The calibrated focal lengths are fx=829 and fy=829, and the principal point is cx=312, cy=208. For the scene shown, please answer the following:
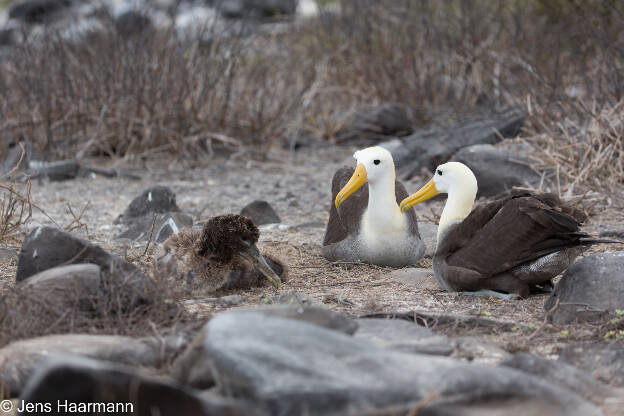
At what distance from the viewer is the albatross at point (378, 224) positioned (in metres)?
5.19

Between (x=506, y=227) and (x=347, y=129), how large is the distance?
24.2 ft

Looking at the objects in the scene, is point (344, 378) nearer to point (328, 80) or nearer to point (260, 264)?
point (260, 264)

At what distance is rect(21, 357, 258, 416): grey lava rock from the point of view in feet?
7.48

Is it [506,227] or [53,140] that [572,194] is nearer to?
[506,227]

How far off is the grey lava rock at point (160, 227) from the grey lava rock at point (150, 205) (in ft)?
1.29

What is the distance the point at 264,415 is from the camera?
7.59 feet

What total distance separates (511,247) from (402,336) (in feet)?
3.78

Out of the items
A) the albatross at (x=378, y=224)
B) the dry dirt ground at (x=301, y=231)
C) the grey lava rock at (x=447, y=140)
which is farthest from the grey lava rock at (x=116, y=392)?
the grey lava rock at (x=447, y=140)

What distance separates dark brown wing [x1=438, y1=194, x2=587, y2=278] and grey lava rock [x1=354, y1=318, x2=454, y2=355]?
3.00ft

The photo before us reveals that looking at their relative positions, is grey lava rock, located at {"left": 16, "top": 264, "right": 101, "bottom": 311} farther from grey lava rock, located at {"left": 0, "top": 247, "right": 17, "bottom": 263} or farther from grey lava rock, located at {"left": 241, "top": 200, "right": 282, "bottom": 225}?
grey lava rock, located at {"left": 241, "top": 200, "right": 282, "bottom": 225}

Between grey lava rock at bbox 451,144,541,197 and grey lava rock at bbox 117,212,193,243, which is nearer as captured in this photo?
grey lava rock at bbox 117,212,193,243

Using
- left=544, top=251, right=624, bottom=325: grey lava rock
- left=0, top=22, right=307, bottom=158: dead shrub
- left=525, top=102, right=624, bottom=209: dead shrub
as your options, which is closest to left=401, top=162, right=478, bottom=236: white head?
left=544, top=251, right=624, bottom=325: grey lava rock

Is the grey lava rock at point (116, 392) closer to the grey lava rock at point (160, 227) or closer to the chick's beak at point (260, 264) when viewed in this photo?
the chick's beak at point (260, 264)

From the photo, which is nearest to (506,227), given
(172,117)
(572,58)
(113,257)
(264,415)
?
(113,257)
